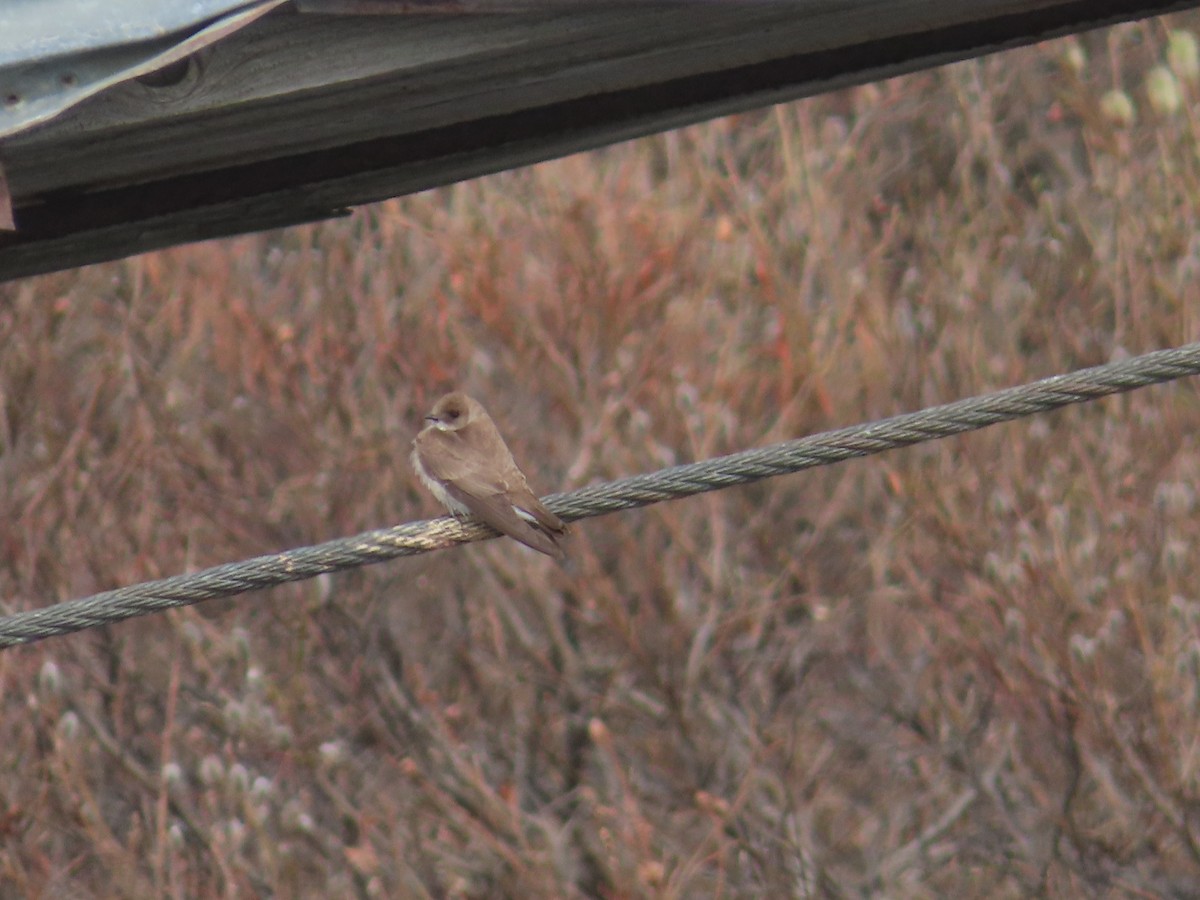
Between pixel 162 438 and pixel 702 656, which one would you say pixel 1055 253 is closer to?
pixel 702 656

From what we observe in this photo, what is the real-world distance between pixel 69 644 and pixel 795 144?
5.24m

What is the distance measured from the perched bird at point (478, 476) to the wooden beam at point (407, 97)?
1.07 m

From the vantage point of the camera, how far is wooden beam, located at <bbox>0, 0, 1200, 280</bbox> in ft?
11.1

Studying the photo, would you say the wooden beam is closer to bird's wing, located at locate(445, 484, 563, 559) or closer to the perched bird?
the perched bird

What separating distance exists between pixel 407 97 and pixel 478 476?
7.54 ft

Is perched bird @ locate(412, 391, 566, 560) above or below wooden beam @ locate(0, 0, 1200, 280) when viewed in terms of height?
below

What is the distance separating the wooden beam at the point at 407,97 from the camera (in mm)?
3393

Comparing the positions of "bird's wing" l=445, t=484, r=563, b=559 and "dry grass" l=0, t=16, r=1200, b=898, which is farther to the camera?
"dry grass" l=0, t=16, r=1200, b=898

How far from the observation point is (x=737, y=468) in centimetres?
416

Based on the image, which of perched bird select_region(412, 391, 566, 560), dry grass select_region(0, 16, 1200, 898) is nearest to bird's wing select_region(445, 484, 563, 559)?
perched bird select_region(412, 391, 566, 560)

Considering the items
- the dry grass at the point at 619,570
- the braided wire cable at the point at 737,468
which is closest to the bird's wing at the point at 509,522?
the braided wire cable at the point at 737,468

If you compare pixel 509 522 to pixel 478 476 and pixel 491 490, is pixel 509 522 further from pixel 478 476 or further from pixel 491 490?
pixel 478 476

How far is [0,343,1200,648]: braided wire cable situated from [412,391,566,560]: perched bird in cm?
79

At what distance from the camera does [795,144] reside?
1166 centimetres
